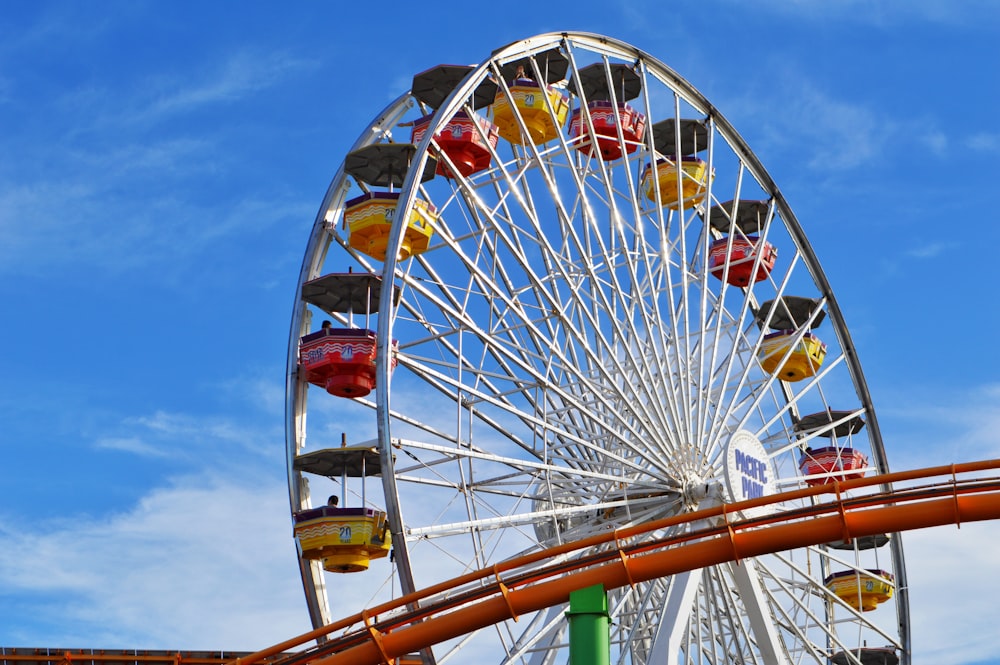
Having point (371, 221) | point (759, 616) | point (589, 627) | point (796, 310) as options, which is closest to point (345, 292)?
point (371, 221)

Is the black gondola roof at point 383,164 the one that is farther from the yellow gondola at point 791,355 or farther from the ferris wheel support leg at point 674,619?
the yellow gondola at point 791,355

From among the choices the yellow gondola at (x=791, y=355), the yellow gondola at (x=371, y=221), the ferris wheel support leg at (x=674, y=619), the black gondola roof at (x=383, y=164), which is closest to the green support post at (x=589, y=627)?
the ferris wheel support leg at (x=674, y=619)

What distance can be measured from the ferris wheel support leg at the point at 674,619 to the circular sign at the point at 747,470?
1.36 m

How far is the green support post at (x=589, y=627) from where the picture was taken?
1278 cm

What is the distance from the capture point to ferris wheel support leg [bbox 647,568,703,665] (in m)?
15.9

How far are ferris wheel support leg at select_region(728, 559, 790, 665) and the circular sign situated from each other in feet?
2.59

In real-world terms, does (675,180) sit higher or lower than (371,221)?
higher

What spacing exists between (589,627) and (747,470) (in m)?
6.01

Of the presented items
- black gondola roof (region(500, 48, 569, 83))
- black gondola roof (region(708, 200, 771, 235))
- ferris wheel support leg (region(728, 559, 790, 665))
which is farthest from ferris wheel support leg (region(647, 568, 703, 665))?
black gondola roof (region(708, 200, 771, 235))

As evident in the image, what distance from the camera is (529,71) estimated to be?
21078 millimetres

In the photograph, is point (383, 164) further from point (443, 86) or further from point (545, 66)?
point (545, 66)

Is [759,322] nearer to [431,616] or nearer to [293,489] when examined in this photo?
[293,489]

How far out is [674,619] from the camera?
53.2 feet

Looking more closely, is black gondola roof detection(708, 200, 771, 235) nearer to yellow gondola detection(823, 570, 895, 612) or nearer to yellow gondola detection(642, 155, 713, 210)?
yellow gondola detection(642, 155, 713, 210)
